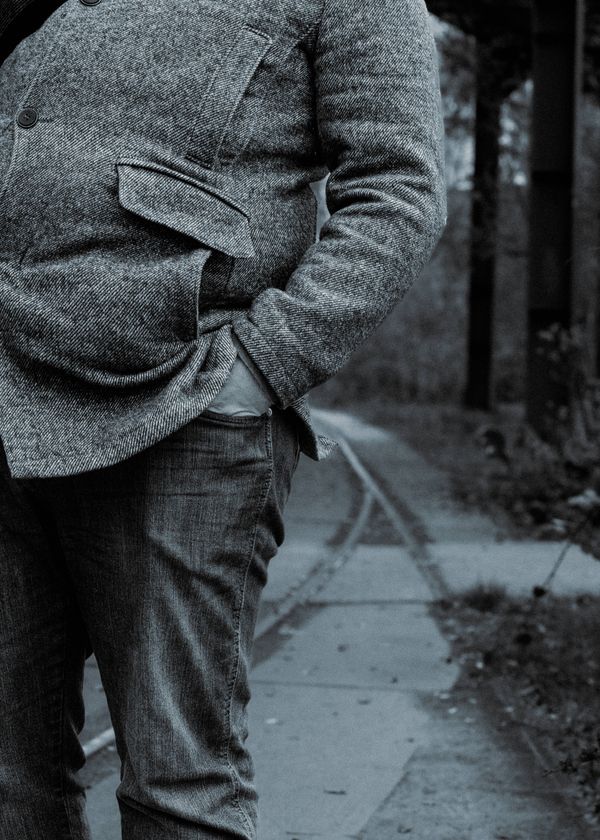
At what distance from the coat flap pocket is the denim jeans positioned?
245 millimetres

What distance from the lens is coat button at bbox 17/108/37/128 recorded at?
1724 mm

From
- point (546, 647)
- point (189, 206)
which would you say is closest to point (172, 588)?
point (189, 206)

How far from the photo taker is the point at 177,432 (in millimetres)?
1683

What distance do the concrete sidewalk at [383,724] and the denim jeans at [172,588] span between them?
123cm

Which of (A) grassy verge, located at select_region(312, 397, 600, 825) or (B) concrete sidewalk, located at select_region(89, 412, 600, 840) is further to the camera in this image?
(A) grassy verge, located at select_region(312, 397, 600, 825)

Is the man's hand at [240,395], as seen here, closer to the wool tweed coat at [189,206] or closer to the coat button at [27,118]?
the wool tweed coat at [189,206]

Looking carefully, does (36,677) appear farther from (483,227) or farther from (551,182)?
(483,227)

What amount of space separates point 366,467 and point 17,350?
29.2 ft

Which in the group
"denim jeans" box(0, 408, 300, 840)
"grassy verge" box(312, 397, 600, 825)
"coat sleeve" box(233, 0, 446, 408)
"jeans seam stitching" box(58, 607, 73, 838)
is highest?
"coat sleeve" box(233, 0, 446, 408)

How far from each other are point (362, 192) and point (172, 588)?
23.9 inches

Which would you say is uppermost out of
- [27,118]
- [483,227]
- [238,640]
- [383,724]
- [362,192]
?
[27,118]

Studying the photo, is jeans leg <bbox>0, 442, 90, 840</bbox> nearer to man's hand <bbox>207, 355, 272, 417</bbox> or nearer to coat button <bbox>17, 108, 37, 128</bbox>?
man's hand <bbox>207, 355, 272, 417</bbox>

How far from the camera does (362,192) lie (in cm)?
174

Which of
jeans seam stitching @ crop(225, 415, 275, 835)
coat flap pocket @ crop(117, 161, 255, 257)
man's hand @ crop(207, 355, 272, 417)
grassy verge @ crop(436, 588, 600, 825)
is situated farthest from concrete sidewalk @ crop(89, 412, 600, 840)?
coat flap pocket @ crop(117, 161, 255, 257)
